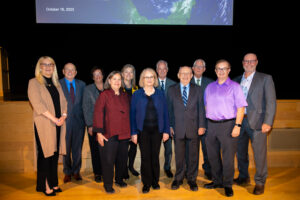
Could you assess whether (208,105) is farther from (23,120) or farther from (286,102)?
(23,120)

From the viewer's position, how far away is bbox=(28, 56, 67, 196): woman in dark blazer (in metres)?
2.47

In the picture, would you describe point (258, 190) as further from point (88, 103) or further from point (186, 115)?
point (88, 103)

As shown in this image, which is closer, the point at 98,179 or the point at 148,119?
the point at 148,119

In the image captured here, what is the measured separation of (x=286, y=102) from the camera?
355 cm

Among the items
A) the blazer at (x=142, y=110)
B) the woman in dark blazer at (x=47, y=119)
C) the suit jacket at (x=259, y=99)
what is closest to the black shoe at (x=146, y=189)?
the blazer at (x=142, y=110)

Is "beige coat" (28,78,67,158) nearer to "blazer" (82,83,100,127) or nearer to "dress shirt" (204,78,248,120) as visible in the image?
"blazer" (82,83,100,127)

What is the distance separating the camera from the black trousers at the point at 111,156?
2652 millimetres

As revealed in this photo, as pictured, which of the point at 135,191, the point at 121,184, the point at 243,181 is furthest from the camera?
the point at 243,181

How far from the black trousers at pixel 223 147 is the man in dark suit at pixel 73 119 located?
5.93 ft

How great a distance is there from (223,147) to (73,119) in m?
2.05

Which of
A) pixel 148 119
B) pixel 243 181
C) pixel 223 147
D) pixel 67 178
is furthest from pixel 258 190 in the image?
pixel 67 178

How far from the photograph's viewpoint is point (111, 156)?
8.78 ft

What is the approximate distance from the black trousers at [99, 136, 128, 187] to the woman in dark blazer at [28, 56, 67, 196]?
1.81ft

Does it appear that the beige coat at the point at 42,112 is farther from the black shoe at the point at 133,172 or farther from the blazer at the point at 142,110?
the black shoe at the point at 133,172
